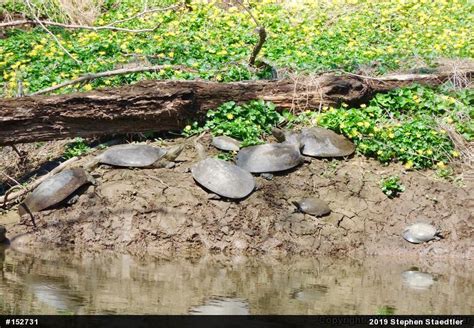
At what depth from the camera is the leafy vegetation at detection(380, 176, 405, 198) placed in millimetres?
8062

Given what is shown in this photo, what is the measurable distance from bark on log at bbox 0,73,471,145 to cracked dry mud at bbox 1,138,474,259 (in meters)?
0.56

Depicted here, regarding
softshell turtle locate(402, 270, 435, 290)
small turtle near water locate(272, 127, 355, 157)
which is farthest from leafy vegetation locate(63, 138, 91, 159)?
softshell turtle locate(402, 270, 435, 290)

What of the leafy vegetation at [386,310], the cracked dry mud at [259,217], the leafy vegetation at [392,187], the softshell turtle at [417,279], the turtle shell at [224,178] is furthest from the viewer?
the leafy vegetation at [392,187]

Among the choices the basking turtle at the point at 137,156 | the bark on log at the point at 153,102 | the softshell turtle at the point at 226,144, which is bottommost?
the basking turtle at the point at 137,156

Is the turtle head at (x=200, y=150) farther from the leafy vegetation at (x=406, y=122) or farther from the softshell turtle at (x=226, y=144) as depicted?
the leafy vegetation at (x=406, y=122)

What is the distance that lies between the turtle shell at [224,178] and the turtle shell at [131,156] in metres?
0.51

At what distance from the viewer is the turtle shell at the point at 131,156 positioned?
8133 mm

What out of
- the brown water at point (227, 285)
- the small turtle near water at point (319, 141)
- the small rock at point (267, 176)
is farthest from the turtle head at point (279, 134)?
the brown water at point (227, 285)

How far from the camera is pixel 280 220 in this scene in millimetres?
7688

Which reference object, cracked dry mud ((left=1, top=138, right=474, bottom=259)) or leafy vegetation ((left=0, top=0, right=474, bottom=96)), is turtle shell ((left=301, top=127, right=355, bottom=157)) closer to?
cracked dry mud ((left=1, top=138, right=474, bottom=259))

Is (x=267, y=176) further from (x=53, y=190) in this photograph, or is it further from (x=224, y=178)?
(x=53, y=190)

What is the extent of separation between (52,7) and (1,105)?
5.39 m

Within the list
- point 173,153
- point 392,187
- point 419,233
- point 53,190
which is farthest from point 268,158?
point 53,190

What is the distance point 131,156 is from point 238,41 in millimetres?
3604
